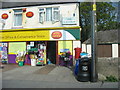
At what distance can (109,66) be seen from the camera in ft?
27.8

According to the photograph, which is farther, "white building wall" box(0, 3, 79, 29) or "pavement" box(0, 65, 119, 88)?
"white building wall" box(0, 3, 79, 29)

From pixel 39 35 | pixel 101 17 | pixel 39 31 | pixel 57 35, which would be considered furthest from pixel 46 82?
pixel 101 17

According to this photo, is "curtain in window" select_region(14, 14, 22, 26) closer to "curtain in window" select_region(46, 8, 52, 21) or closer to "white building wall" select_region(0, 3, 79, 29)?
"white building wall" select_region(0, 3, 79, 29)

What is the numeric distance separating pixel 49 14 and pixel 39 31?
1.93 meters

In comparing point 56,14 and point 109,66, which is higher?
point 56,14

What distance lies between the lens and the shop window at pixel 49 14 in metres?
13.8

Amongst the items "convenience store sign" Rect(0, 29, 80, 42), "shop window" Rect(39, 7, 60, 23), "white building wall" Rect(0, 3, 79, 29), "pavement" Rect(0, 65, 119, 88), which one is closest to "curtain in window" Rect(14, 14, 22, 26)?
"white building wall" Rect(0, 3, 79, 29)

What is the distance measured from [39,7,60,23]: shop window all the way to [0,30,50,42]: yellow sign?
49.2 inches

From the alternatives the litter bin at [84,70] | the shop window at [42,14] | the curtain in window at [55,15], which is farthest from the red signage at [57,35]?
the litter bin at [84,70]

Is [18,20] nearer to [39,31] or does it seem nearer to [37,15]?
[37,15]

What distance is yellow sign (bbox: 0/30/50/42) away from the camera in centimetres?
1357

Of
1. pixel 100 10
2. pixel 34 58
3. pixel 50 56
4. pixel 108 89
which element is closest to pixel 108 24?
pixel 100 10

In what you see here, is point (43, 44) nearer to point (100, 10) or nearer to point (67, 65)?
point (67, 65)

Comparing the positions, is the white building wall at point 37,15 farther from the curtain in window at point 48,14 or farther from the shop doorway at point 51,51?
the shop doorway at point 51,51
